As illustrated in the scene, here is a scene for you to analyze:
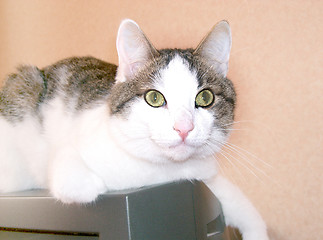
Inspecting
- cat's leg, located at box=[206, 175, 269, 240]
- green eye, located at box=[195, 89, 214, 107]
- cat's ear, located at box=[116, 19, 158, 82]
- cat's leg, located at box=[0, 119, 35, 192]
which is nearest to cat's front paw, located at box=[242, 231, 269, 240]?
cat's leg, located at box=[206, 175, 269, 240]

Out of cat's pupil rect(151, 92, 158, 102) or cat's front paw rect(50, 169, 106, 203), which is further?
cat's pupil rect(151, 92, 158, 102)

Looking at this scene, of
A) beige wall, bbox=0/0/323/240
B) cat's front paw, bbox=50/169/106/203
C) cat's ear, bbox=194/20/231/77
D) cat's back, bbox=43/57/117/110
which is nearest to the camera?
cat's front paw, bbox=50/169/106/203

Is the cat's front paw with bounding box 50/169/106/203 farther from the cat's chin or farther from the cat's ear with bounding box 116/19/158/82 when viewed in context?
the cat's ear with bounding box 116/19/158/82

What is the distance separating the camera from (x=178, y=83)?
90cm

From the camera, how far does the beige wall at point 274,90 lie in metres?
1.35

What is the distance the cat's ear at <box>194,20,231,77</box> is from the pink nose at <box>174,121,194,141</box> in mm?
339

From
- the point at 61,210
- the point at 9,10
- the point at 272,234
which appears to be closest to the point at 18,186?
the point at 61,210

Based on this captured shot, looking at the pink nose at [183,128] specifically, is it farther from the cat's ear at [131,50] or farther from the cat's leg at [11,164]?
the cat's leg at [11,164]

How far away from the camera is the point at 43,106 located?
→ 4.12 ft

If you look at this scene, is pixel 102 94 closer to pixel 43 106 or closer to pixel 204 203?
pixel 43 106

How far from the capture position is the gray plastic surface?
668mm

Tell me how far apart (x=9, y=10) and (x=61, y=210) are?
2015 mm

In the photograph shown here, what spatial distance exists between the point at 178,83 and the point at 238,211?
1.68ft

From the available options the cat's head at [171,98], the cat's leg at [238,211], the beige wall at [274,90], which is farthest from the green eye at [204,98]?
the beige wall at [274,90]
